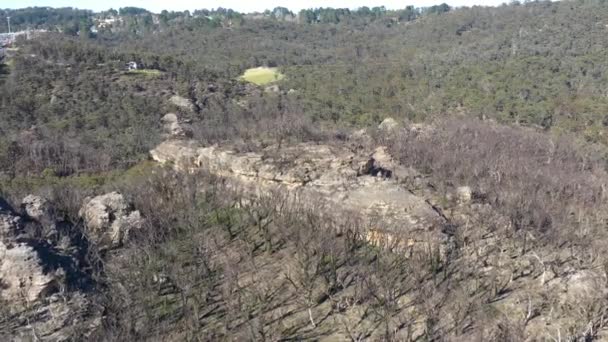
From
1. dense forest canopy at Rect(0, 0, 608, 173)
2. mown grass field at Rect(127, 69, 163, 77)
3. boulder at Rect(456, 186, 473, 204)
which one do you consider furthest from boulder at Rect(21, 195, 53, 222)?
mown grass field at Rect(127, 69, 163, 77)

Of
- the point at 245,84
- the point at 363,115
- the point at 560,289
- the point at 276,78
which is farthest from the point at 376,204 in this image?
the point at 276,78

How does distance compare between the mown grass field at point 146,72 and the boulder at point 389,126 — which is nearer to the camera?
the boulder at point 389,126

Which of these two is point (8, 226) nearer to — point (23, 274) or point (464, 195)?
point (23, 274)

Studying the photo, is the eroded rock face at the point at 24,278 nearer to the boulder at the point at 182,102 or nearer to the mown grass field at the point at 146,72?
the boulder at the point at 182,102

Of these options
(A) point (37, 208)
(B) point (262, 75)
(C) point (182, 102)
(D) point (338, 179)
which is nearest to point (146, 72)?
(C) point (182, 102)

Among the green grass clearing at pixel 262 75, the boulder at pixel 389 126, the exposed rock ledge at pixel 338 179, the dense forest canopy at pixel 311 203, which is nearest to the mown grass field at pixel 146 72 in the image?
the dense forest canopy at pixel 311 203

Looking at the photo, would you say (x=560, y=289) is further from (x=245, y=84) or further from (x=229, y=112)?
(x=245, y=84)
